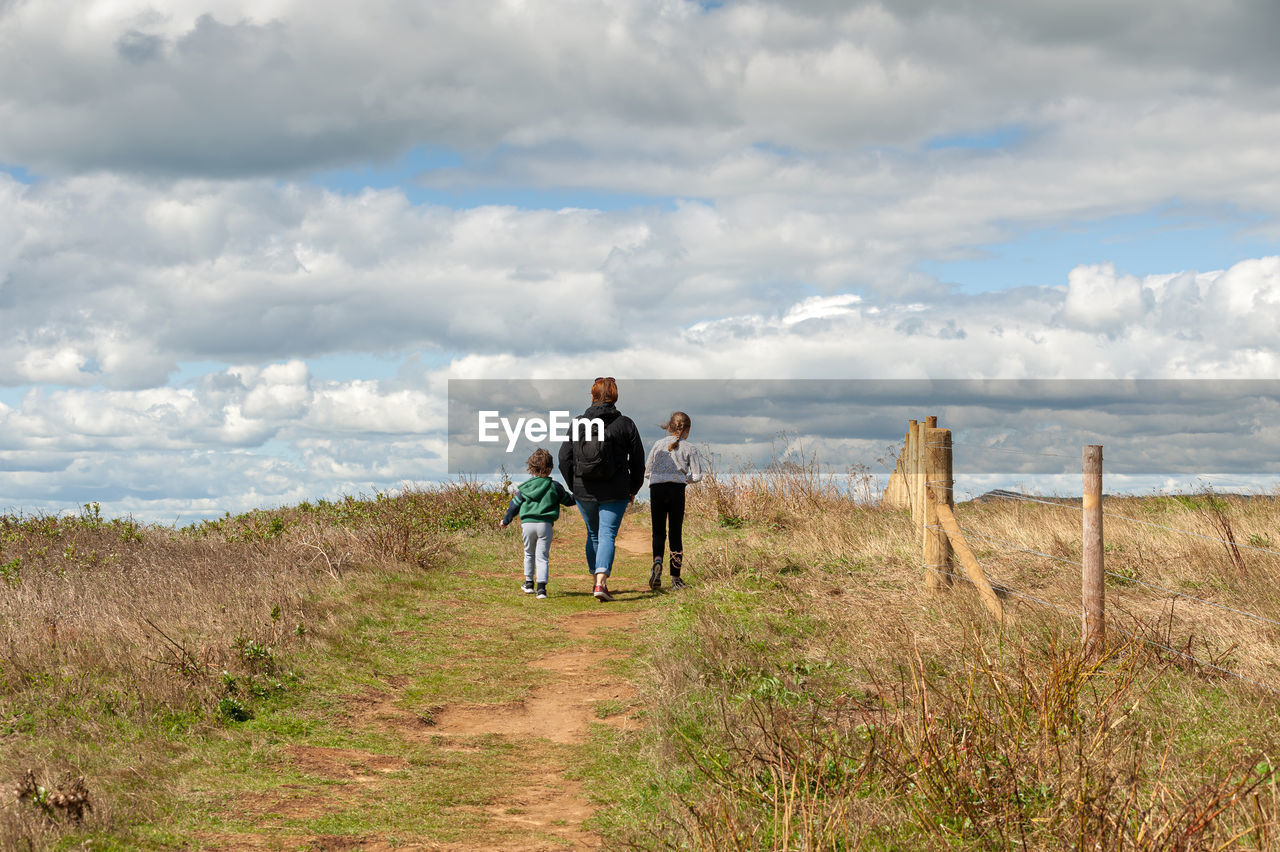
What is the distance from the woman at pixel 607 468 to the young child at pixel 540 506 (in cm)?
37

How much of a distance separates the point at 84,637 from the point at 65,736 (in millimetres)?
2014

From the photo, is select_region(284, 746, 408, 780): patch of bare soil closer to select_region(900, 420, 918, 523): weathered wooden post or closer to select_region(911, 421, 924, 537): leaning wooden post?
select_region(911, 421, 924, 537): leaning wooden post

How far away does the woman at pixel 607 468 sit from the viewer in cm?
1117

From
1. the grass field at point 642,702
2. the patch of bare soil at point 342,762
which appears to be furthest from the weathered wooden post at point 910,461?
the patch of bare soil at point 342,762

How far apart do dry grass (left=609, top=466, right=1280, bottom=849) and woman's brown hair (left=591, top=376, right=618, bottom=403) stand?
2359 mm

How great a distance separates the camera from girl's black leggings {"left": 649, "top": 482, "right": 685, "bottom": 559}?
1145cm

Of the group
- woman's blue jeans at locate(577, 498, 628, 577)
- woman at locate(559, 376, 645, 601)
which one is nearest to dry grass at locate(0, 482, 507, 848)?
woman's blue jeans at locate(577, 498, 628, 577)

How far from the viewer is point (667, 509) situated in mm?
11617

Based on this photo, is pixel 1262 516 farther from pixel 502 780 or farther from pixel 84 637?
pixel 84 637

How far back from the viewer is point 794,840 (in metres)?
4.24

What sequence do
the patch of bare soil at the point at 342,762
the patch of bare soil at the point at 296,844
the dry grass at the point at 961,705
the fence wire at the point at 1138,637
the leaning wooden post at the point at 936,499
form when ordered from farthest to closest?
the leaning wooden post at the point at 936,499 → the fence wire at the point at 1138,637 → the patch of bare soil at the point at 342,762 → the patch of bare soil at the point at 296,844 → the dry grass at the point at 961,705

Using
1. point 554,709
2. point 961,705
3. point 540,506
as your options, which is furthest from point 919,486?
point 961,705

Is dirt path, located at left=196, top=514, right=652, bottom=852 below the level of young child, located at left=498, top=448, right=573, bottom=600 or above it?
below

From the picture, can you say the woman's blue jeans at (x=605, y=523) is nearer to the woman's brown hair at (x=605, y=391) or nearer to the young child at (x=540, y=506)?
the young child at (x=540, y=506)
